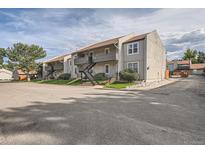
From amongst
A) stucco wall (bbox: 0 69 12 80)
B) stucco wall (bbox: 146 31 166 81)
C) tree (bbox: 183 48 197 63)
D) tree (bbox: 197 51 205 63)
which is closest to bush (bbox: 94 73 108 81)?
stucco wall (bbox: 146 31 166 81)

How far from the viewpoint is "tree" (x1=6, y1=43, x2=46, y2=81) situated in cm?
4319

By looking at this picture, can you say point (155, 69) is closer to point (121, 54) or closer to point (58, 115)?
point (121, 54)

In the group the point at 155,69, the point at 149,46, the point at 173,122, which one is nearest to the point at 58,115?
the point at 173,122

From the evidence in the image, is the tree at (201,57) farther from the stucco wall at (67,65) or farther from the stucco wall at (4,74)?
the stucco wall at (4,74)

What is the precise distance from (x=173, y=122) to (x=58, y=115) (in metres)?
4.00

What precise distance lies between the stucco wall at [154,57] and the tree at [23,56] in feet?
109

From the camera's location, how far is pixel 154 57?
23703 millimetres

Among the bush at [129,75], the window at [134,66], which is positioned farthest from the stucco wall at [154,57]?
the bush at [129,75]

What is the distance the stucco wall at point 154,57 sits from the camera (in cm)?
2203

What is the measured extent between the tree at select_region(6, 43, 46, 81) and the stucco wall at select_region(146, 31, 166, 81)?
109 ft

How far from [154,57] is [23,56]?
35.6 m

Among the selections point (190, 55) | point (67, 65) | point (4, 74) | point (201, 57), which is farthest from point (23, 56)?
point (201, 57)

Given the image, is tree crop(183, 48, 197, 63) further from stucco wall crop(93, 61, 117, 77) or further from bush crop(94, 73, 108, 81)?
bush crop(94, 73, 108, 81)
